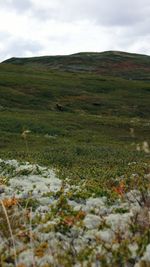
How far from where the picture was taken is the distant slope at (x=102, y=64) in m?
151

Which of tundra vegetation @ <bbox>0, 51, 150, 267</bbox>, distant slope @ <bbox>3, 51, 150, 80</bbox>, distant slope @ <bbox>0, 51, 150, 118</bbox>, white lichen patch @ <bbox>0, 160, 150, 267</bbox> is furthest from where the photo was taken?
distant slope @ <bbox>3, 51, 150, 80</bbox>

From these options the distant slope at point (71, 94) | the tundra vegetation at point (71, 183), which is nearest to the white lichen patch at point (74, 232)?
the tundra vegetation at point (71, 183)

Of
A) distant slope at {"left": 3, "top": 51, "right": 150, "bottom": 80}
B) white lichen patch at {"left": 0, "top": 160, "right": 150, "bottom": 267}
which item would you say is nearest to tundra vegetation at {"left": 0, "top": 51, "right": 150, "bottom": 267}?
white lichen patch at {"left": 0, "top": 160, "right": 150, "bottom": 267}

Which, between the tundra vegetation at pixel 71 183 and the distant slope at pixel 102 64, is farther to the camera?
the distant slope at pixel 102 64

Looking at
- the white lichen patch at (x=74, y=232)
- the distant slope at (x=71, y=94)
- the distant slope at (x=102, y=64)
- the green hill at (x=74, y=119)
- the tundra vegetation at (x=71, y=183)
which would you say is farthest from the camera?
the distant slope at (x=102, y=64)

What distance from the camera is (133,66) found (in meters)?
162

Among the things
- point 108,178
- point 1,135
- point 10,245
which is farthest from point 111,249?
point 1,135

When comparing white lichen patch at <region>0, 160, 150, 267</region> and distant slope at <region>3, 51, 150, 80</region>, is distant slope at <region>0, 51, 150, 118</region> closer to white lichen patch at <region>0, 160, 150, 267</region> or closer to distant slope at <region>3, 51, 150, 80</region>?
distant slope at <region>3, 51, 150, 80</region>

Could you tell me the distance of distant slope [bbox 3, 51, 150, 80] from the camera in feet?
494

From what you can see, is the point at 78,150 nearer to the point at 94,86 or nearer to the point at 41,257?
the point at 41,257

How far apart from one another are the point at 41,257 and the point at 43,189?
6.80m

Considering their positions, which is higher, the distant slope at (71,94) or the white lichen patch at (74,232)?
the white lichen patch at (74,232)

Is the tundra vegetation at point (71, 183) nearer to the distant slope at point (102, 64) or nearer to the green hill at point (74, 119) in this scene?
the green hill at point (74, 119)

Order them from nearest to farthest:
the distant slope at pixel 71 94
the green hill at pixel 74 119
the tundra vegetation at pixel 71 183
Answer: the tundra vegetation at pixel 71 183, the green hill at pixel 74 119, the distant slope at pixel 71 94
